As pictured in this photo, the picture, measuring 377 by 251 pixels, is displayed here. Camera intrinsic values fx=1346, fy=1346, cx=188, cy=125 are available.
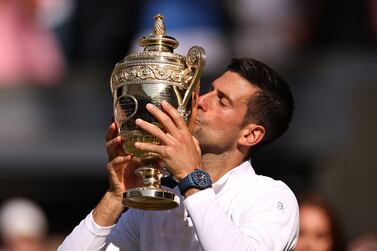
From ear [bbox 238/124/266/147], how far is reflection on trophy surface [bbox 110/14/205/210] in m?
0.49

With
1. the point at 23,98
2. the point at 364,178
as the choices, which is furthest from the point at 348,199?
the point at 23,98

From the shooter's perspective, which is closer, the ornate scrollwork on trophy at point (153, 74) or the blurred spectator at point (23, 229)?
the ornate scrollwork on trophy at point (153, 74)

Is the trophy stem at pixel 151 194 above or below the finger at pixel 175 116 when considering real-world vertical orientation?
below

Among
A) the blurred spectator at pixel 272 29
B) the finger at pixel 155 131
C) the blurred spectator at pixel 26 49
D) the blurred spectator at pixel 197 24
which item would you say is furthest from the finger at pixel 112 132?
the blurred spectator at pixel 26 49

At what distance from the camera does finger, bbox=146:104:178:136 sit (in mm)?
5570

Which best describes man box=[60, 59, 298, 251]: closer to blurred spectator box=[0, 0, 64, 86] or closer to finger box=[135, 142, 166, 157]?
finger box=[135, 142, 166, 157]

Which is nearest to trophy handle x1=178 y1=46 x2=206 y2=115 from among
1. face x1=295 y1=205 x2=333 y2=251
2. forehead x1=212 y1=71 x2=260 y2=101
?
forehead x1=212 y1=71 x2=260 y2=101

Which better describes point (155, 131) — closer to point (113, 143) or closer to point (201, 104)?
point (113, 143)

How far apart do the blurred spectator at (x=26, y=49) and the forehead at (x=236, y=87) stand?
7.55 meters

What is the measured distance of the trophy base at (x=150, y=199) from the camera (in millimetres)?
5609

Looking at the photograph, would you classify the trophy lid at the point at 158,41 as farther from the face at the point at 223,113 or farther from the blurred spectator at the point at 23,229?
the blurred spectator at the point at 23,229

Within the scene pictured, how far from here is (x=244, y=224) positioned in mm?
5711

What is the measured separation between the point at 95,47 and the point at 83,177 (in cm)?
138

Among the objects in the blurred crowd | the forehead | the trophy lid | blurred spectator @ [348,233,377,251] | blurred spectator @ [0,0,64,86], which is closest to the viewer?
the trophy lid
